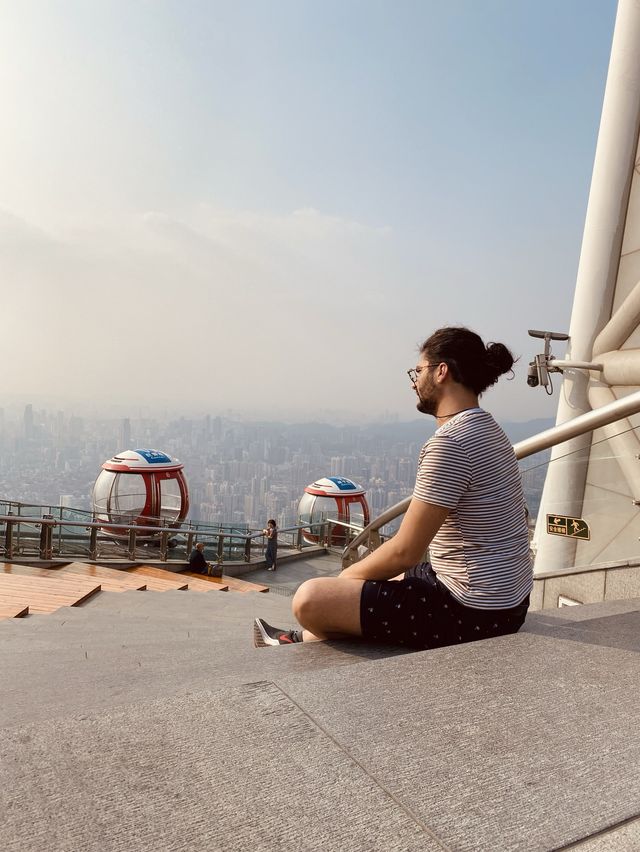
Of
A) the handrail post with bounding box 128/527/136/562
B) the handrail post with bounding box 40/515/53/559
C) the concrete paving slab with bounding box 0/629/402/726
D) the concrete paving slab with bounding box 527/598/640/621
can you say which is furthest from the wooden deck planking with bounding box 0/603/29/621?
the handrail post with bounding box 128/527/136/562

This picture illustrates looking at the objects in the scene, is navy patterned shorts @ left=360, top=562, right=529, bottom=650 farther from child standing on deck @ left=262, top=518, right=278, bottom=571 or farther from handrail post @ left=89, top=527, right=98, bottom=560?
child standing on deck @ left=262, top=518, right=278, bottom=571

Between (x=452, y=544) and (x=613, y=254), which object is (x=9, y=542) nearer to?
(x=452, y=544)

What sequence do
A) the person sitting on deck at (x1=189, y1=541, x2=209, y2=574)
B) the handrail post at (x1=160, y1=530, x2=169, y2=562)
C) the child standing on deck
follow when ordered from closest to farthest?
the handrail post at (x1=160, y1=530, x2=169, y2=562)
the person sitting on deck at (x1=189, y1=541, x2=209, y2=574)
the child standing on deck

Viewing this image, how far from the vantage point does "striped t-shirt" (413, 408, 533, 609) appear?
2.65 meters

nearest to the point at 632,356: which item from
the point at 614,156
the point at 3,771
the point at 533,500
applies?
the point at 614,156

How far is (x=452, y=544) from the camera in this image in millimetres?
2764

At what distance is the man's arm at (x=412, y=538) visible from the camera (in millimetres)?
2619

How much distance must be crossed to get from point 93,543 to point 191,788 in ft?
32.9

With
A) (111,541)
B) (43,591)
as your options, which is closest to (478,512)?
(43,591)

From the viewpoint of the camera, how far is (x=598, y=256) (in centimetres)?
975

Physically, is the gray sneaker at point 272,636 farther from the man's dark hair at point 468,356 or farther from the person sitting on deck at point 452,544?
the man's dark hair at point 468,356

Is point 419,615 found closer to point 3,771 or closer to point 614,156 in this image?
point 3,771

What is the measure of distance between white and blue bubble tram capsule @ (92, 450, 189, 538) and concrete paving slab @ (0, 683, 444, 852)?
1472 cm

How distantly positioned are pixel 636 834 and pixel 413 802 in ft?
1.55
